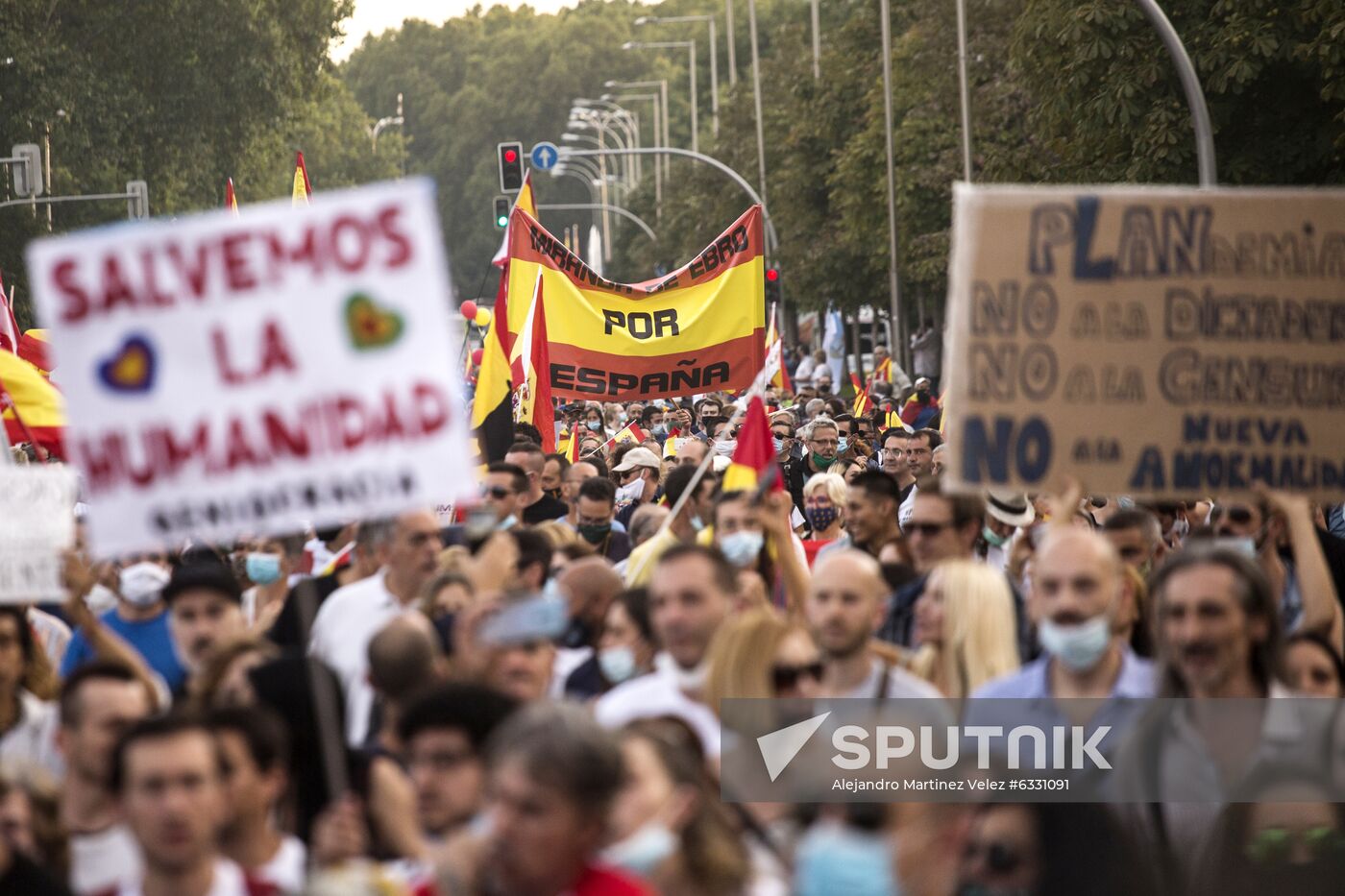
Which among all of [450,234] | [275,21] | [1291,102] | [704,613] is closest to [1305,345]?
[704,613]

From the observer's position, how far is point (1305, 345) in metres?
Answer: 7.44

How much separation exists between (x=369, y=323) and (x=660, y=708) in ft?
3.90

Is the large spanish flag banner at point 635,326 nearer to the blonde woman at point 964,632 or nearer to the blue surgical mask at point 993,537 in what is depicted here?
the blue surgical mask at point 993,537

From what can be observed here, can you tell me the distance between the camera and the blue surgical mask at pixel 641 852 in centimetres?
444

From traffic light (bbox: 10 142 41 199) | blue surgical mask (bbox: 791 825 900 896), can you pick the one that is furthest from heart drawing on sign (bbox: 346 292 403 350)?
traffic light (bbox: 10 142 41 199)

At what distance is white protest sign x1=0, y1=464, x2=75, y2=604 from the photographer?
23.6 ft

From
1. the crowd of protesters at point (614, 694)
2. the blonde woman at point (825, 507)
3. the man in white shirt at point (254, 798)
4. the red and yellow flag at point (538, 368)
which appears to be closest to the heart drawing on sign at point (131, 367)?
the crowd of protesters at point (614, 694)

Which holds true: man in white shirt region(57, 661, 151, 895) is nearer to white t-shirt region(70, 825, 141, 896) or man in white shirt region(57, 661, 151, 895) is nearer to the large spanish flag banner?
white t-shirt region(70, 825, 141, 896)

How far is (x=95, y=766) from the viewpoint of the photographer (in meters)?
5.63

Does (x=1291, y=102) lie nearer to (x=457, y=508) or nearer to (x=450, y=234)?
(x=457, y=508)

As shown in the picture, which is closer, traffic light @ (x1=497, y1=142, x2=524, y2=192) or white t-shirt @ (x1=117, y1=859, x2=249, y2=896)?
white t-shirt @ (x1=117, y1=859, x2=249, y2=896)

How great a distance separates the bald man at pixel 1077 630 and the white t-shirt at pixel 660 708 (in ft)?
2.77

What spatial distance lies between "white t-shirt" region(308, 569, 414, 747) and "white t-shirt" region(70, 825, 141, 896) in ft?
6.15

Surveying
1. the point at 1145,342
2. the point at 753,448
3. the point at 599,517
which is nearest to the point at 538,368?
the point at 599,517
